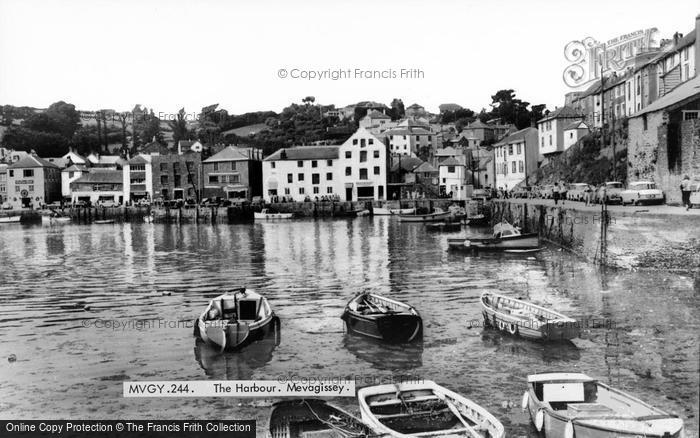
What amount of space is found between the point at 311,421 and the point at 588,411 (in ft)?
10.3

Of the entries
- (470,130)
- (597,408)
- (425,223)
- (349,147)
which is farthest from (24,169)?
(597,408)

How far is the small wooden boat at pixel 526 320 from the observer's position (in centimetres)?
1000

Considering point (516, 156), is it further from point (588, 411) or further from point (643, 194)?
point (588, 411)

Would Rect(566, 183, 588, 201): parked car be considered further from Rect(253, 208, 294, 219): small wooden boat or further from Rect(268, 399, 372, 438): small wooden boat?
Rect(253, 208, 294, 219): small wooden boat

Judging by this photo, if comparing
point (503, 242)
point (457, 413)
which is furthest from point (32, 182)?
point (457, 413)

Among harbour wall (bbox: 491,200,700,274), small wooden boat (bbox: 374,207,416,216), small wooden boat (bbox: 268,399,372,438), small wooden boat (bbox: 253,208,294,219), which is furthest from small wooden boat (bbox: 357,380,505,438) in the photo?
small wooden boat (bbox: 253,208,294,219)

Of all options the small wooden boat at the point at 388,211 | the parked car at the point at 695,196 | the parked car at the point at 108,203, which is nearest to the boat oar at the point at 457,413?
the parked car at the point at 695,196

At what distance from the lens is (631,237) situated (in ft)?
47.7

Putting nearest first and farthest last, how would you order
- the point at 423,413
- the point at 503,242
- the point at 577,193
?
the point at 423,413 → the point at 503,242 → the point at 577,193

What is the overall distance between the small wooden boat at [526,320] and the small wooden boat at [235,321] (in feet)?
12.1

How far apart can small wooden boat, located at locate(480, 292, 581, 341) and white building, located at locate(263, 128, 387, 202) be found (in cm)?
2705

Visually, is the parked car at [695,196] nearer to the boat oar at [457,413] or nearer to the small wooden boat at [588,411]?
the small wooden boat at [588,411]

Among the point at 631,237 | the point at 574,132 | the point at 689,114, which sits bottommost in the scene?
the point at 631,237

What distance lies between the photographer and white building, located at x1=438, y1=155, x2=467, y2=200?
45.5m
